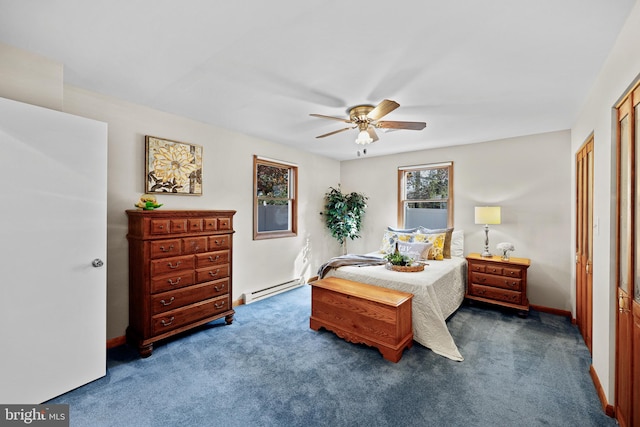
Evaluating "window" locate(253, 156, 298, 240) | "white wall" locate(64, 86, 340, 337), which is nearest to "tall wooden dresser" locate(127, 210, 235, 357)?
"white wall" locate(64, 86, 340, 337)

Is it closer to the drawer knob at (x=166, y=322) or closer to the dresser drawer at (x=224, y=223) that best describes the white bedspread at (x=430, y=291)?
the dresser drawer at (x=224, y=223)

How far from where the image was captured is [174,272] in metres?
2.78

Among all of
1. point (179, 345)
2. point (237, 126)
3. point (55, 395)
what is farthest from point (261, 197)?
point (55, 395)

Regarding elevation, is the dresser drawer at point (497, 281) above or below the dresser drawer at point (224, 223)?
below

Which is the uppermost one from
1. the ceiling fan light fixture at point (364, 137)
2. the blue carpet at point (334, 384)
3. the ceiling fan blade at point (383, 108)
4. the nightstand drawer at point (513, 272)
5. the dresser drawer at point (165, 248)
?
the ceiling fan blade at point (383, 108)

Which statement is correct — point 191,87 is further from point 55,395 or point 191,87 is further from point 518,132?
point 518,132

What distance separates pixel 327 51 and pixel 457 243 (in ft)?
11.7

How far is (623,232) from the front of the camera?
66.6 inches

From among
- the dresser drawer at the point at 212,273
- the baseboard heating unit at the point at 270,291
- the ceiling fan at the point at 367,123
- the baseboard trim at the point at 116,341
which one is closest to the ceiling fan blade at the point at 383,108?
the ceiling fan at the point at 367,123

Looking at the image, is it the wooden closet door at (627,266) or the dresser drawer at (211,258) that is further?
the dresser drawer at (211,258)

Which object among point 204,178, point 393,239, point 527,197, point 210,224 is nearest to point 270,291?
point 210,224

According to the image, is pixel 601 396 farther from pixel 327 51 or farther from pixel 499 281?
pixel 327 51

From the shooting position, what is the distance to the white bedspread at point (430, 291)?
2678 millimetres

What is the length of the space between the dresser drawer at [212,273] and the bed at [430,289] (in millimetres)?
1240
